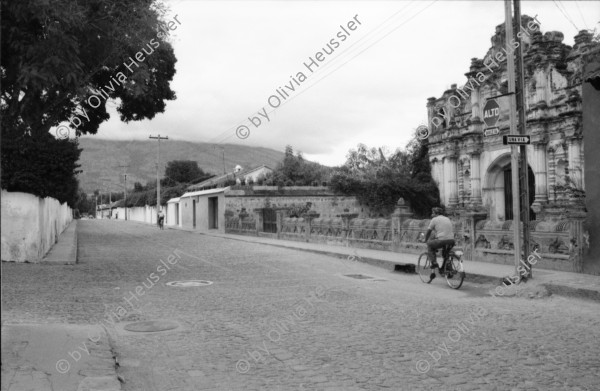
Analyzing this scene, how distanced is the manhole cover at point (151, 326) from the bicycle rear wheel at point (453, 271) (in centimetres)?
650

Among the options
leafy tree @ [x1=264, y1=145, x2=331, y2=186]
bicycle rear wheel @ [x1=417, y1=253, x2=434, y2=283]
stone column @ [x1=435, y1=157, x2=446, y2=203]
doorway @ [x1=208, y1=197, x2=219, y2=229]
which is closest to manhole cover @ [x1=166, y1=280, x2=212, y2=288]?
bicycle rear wheel @ [x1=417, y1=253, x2=434, y2=283]

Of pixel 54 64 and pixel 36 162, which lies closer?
pixel 54 64

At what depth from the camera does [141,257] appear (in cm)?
1805

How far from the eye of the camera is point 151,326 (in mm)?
7430

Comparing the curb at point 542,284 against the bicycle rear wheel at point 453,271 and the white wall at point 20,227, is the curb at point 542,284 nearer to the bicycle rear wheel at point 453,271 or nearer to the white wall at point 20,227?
the bicycle rear wheel at point 453,271

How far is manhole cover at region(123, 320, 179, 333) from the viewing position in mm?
7215

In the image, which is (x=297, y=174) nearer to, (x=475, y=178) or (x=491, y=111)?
(x=475, y=178)

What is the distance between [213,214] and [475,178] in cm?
2004

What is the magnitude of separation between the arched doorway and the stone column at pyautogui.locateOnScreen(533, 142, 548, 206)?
2685 mm

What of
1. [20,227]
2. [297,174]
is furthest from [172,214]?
[20,227]

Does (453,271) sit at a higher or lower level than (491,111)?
lower

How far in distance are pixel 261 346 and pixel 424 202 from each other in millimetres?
31938

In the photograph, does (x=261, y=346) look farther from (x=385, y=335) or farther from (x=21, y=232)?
(x=21, y=232)

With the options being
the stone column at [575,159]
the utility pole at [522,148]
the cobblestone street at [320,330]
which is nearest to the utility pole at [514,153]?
the utility pole at [522,148]
